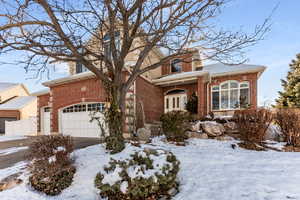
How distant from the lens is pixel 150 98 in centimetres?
1071

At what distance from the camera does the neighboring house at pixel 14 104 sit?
19.1m

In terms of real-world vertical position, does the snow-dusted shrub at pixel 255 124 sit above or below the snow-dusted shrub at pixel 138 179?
above

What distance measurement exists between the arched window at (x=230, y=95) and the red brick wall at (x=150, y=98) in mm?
4119

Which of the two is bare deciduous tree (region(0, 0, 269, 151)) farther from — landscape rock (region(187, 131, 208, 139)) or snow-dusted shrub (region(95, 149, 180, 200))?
landscape rock (region(187, 131, 208, 139))

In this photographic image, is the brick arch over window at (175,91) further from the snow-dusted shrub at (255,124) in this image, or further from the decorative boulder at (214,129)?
the snow-dusted shrub at (255,124)

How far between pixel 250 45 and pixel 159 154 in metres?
4.73

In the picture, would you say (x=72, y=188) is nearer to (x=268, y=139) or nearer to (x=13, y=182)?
(x=13, y=182)

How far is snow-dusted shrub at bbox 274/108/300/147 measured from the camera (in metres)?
5.22

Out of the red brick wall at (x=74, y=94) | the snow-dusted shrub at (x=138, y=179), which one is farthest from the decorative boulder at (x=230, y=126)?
the red brick wall at (x=74, y=94)

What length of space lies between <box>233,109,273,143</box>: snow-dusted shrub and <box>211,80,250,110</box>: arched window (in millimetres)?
5139

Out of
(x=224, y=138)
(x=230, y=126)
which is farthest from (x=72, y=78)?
(x=230, y=126)

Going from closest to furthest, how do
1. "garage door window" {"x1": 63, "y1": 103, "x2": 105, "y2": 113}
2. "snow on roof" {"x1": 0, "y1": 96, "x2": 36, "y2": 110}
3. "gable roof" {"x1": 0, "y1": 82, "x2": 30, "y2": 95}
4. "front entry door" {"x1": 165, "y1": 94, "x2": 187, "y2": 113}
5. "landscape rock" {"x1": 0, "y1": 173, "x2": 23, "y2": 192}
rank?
"landscape rock" {"x1": 0, "y1": 173, "x2": 23, "y2": 192}, "garage door window" {"x1": 63, "y1": 103, "x2": 105, "y2": 113}, "front entry door" {"x1": 165, "y1": 94, "x2": 187, "y2": 113}, "snow on roof" {"x1": 0, "y1": 96, "x2": 36, "y2": 110}, "gable roof" {"x1": 0, "y1": 82, "x2": 30, "y2": 95}

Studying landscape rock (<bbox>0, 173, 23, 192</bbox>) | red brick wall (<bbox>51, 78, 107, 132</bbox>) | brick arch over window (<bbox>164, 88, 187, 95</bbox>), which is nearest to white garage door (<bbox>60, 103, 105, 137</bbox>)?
red brick wall (<bbox>51, 78, 107, 132</bbox>)

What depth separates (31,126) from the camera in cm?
1419
